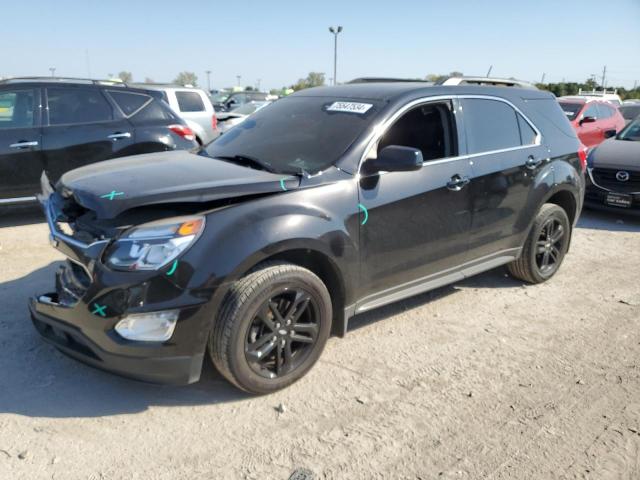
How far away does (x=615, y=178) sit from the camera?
313 inches

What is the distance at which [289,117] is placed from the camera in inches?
164

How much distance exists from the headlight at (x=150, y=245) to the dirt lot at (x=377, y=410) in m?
0.87

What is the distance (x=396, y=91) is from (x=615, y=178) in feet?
18.0

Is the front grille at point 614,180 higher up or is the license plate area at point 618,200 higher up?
the front grille at point 614,180

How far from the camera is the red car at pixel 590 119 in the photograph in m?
12.1

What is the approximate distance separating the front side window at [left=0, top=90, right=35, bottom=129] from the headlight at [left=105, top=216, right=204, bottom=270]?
4629 mm

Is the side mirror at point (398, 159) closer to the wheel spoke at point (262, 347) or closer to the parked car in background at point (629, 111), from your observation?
the wheel spoke at point (262, 347)

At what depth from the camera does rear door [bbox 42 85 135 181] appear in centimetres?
650

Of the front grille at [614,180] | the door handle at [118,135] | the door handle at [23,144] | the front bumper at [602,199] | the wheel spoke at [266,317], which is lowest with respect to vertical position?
the front bumper at [602,199]

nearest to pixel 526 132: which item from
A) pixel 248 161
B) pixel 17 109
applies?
pixel 248 161

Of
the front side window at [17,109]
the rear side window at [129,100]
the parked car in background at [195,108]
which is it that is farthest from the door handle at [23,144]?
the parked car in background at [195,108]


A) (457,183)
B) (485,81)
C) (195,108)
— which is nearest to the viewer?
(457,183)

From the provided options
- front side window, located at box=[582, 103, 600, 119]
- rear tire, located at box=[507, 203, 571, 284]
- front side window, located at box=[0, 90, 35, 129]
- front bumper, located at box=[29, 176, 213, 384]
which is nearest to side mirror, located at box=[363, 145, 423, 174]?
front bumper, located at box=[29, 176, 213, 384]

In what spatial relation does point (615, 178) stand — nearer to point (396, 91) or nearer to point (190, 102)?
point (396, 91)
